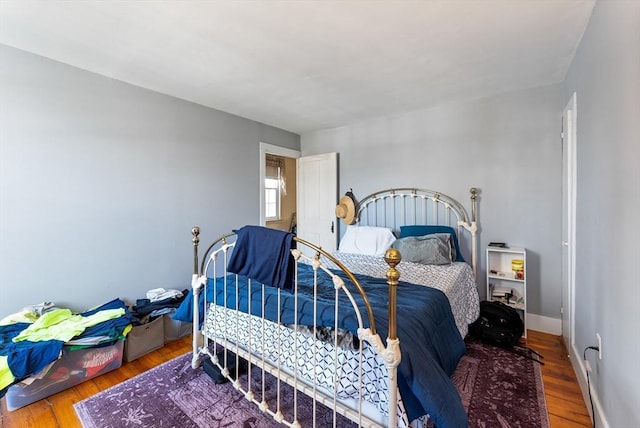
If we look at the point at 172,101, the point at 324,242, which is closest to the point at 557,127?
the point at 324,242

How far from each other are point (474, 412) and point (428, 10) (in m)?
2.47

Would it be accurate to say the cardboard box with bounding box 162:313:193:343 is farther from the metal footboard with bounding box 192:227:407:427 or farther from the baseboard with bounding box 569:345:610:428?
the baseboard with bounding box 569:345:610:428

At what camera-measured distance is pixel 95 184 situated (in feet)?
8.17

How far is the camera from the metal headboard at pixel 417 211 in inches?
126

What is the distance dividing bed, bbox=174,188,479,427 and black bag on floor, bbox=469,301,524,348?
0.15 meters

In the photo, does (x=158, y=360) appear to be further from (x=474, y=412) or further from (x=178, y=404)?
(x=474, y=412)

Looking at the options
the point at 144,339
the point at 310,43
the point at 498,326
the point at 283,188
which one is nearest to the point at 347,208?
the point at 283,188

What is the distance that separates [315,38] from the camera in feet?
6.39

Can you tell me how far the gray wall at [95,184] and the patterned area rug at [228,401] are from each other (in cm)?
94

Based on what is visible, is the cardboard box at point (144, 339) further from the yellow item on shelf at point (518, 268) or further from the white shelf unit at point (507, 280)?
the yellow item on shelf at point (518, 268)

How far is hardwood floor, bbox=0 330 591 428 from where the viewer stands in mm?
1749

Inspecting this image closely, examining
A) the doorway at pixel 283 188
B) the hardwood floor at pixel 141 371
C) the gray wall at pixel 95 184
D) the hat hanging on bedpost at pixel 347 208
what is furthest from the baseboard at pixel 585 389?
the doorway at pixel 283 188

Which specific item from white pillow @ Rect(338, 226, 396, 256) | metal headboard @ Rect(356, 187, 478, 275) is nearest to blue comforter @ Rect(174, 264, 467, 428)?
white pillow @ Rect(338, 226, 396, 256)

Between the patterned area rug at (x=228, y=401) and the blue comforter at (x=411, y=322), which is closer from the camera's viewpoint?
the blue comforter at (x=411, y=322)
